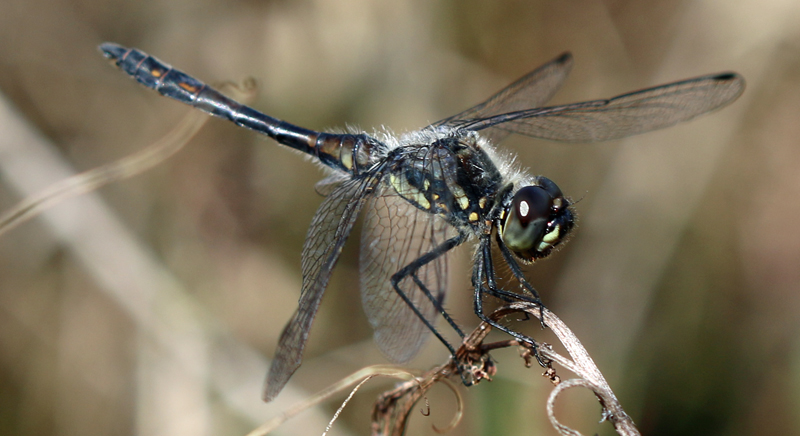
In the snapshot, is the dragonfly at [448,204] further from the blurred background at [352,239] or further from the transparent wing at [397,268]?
the blurred background at [352,239]

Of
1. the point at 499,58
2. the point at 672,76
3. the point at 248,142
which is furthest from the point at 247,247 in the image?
the point at 672,76

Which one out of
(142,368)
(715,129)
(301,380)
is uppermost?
(142,368)

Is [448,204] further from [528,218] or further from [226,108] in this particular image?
[226,108]

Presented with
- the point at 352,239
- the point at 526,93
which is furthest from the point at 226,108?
the point at 526,93

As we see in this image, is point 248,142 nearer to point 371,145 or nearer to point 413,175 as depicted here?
point 371,145

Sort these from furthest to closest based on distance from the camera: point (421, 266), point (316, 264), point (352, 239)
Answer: point (352, 239), point (421, 266), point (316, 264)

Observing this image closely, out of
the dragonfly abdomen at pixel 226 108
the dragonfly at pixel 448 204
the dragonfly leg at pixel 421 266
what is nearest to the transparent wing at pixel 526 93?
the dragonfly at pixel 448 204
